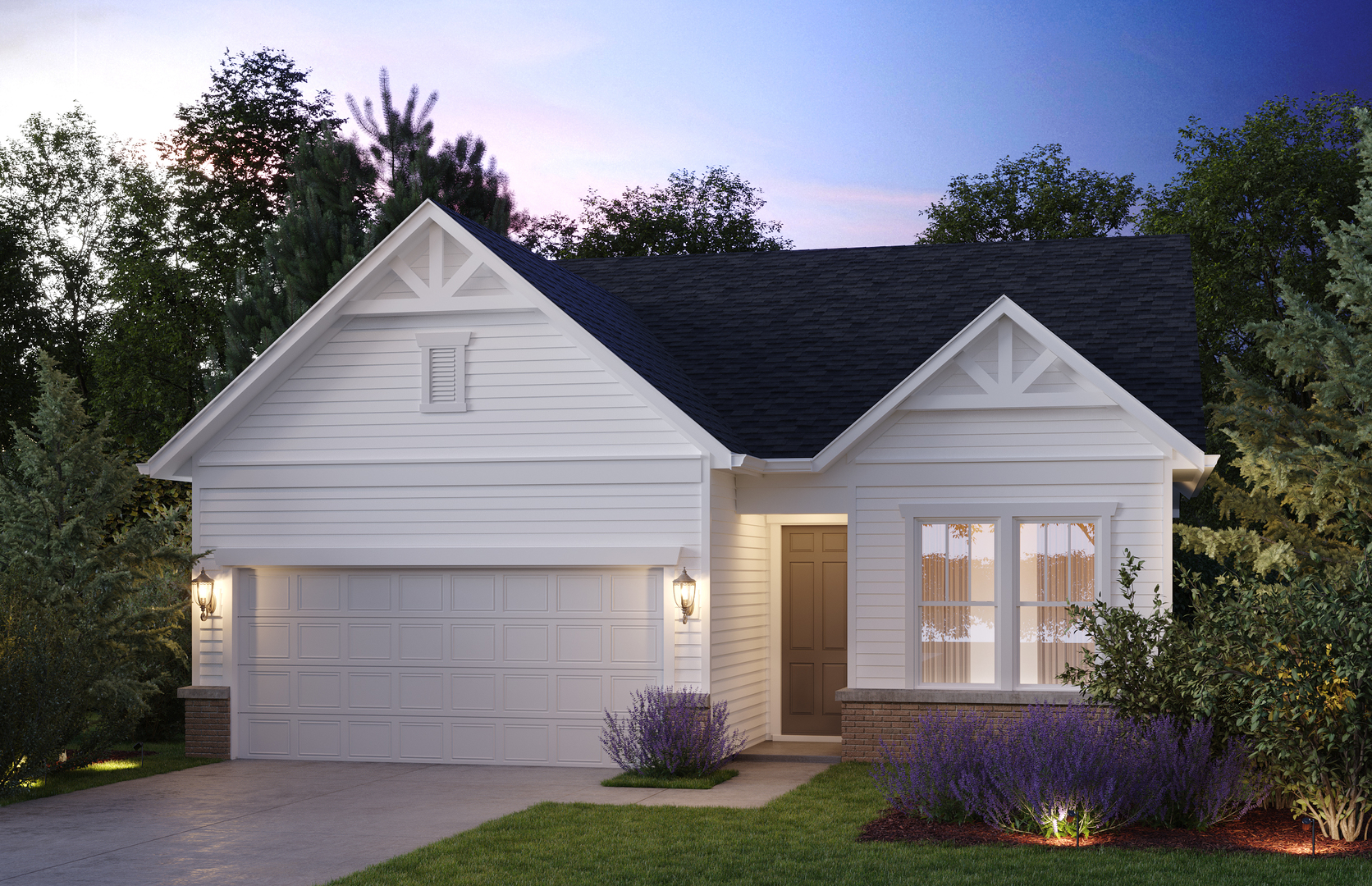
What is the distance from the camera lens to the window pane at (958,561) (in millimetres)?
14258

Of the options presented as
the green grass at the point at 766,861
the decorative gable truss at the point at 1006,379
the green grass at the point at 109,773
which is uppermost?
the decorative gable truss at the point at 1006,379

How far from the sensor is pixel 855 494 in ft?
48.0

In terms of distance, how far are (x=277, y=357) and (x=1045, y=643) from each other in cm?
871

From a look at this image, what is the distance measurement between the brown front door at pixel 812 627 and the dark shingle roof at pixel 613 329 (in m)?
1.72

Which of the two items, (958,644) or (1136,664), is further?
(958,644)

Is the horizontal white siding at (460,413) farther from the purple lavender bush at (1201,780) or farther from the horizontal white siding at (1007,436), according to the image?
the purple lavender bush at (1201,780)

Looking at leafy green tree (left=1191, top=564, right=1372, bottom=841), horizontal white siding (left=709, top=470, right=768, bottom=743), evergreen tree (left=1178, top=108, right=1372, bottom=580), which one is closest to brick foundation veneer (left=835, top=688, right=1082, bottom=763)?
horizontal white siding (left=709, top=470, right=768, bottom=743)

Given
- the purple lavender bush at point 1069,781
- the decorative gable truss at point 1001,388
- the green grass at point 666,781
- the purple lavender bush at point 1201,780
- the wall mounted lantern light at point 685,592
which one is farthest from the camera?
the decorative gable truss at point 1001,388

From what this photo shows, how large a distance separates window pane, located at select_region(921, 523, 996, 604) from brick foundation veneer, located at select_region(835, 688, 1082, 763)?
39.4 inches

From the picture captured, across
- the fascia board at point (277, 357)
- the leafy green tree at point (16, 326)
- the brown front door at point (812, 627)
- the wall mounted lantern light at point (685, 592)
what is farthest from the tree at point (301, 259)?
the wall mounted lantern light at point (685, 592)

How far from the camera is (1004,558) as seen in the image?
1409 cm

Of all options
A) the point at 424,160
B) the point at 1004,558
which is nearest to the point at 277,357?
the point at 1004,558

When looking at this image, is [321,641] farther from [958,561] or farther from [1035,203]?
[1035,203]

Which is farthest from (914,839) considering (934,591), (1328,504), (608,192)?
(608,192)
